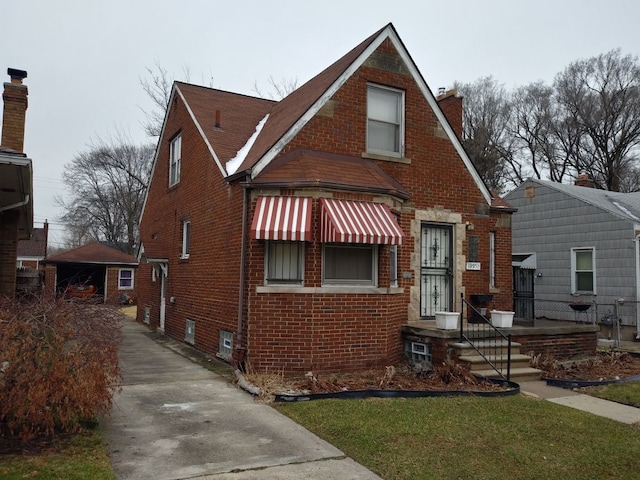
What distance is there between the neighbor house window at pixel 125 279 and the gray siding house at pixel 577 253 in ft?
77.4

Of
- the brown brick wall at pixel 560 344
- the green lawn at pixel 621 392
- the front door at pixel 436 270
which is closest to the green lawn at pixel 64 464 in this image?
the green lawn at pixel 621 392

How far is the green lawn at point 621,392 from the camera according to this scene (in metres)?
8.40

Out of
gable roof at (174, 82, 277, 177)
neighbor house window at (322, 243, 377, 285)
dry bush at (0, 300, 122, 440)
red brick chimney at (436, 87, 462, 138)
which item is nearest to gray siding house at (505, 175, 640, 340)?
red brick chimney at (436, 87, 462, 138)

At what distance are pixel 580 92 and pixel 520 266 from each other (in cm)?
2721

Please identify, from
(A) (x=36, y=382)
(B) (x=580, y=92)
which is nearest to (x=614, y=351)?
(A) (x=36, y=382)

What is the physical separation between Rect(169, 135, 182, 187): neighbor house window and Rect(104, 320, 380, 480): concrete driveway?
312 inches

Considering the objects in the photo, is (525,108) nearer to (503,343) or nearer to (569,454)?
(503,343)

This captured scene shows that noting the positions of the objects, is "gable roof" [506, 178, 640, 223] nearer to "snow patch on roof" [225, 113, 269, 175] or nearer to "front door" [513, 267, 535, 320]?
"front door" [513, 267, 535, 320]

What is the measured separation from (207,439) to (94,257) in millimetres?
28530

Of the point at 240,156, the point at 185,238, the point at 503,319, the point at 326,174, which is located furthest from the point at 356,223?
the point at 185,238

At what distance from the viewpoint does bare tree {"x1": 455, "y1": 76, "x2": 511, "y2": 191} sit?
40.0 meters

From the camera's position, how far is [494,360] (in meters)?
10.2

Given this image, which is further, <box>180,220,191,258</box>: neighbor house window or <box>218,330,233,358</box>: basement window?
<box>180,220,191,258</box>: neighbor house window

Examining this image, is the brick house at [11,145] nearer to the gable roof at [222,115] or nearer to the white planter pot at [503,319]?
the gable roof at [222,115]
